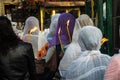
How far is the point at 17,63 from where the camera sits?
15.8 ft

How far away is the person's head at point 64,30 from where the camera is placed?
22.1 ft

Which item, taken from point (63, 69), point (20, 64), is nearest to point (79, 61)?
point (20, 64)

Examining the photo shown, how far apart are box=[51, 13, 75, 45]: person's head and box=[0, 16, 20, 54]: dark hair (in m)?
1.94

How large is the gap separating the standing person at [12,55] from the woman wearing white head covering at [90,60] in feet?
1.86

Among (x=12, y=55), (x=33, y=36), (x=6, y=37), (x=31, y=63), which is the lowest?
(x=33, y=36)

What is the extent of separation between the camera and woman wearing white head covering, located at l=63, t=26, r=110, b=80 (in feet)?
14.8

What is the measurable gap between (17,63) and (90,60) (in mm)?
831

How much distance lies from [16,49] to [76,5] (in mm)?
13833

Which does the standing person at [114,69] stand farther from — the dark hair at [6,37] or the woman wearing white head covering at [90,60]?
the dark hair at [6,37]

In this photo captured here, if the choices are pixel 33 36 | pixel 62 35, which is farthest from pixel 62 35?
pixel 33 36

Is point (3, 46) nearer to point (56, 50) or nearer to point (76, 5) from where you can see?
point (56, 50)

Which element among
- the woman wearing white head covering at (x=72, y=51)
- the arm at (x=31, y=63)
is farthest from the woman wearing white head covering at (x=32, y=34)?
the arm at (x=31, y=63)

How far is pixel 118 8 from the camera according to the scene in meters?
7.04

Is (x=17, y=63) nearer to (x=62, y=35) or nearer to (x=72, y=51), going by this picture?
(x=72, y=51)
